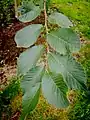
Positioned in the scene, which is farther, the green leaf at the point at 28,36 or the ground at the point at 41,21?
the ground at the point at 41,21

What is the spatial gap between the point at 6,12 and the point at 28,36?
300 centimetres

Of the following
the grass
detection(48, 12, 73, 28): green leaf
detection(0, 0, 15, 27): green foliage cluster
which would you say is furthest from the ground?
detection(48, 12, 73, 28): green leaf

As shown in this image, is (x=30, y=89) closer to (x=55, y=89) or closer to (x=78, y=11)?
(x=55, y=89)

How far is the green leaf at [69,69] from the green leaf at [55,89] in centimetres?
1

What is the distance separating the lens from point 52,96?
0.60 meters

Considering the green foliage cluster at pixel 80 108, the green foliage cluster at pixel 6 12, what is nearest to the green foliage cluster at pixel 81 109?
the green foliage cluster at pixel 80 108

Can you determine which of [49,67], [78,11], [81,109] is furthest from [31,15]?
[78,11]

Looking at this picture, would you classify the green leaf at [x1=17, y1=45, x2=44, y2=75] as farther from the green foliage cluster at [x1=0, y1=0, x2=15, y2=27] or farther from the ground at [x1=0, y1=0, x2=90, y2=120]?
the green foliage cluster at [x1=0, y1=0, x2=15, y2=27]

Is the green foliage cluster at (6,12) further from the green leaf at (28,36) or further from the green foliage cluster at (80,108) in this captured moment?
the green leaf at (28,36)

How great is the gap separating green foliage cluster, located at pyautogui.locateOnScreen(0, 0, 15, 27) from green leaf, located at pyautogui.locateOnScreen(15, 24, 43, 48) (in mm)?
2849

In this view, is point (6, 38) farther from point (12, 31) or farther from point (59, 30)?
point (59, 30)

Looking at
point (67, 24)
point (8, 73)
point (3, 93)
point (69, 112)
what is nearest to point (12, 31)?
point (8, 73)

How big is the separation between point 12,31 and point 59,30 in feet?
8.60

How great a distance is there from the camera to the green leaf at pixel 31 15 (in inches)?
29.7
